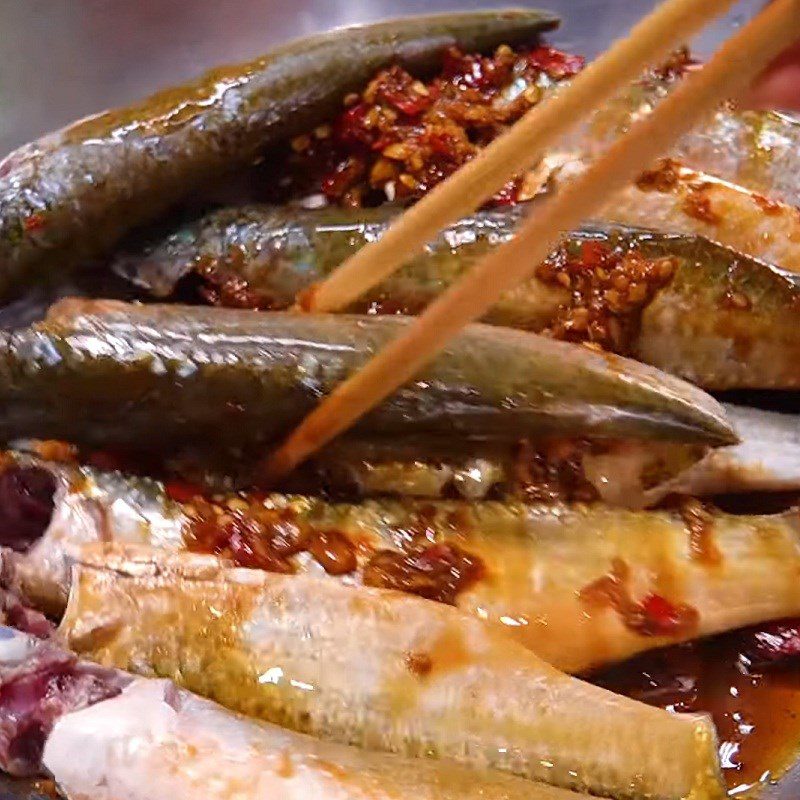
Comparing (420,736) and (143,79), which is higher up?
(143,79)

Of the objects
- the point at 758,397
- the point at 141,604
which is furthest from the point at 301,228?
the point at 758,397

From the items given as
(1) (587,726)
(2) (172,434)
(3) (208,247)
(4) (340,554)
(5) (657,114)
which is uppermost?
(5) (657,114)

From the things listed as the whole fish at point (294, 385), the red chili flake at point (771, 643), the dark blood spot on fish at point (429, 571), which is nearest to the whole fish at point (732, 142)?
the whole fish at point (294, 385)

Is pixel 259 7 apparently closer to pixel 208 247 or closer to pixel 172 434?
pixel 208 247

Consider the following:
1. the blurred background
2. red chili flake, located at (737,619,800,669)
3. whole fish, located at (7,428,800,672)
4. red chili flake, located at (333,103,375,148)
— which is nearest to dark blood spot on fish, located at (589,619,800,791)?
red chili flake, located at (737,619,800,669)

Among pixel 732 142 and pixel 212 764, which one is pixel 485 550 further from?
pixel 732 142

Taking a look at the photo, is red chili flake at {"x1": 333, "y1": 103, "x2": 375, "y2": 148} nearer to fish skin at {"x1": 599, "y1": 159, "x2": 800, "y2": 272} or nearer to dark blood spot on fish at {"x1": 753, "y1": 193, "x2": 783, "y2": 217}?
fish skin at {"x1": 599, "y1": 159, "x2": 800, "y2": 272}

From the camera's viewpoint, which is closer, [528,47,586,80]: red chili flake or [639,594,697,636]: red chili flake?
[639,594,697,636]: red chili flake
